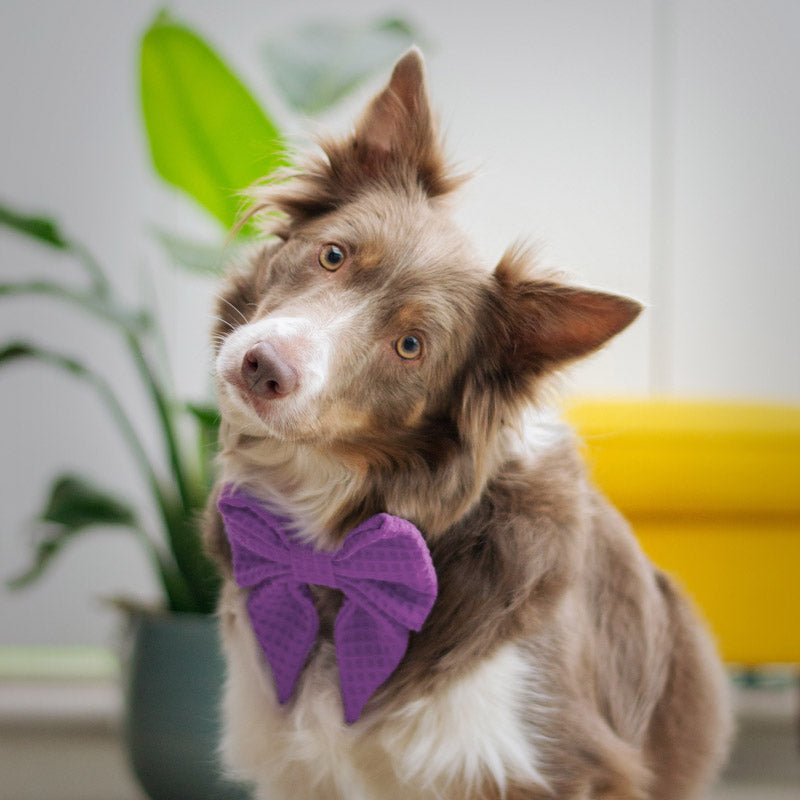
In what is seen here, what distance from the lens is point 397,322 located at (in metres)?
1.21

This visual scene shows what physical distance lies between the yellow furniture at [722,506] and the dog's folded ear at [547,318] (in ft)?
3.33

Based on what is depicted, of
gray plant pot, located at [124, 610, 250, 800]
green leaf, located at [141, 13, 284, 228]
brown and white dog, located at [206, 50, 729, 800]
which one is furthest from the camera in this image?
green leaf, located at [141, 13, 284, 228]

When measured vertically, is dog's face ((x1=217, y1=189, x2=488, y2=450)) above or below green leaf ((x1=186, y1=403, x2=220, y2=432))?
above

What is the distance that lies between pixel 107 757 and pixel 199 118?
1713mm

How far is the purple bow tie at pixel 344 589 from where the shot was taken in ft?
3.98

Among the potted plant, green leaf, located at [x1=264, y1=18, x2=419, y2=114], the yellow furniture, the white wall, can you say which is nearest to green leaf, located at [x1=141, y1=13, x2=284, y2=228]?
the potted plant

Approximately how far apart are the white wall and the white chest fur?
2089 millimetres

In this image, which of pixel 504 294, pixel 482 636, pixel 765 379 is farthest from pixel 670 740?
pixel 765 379

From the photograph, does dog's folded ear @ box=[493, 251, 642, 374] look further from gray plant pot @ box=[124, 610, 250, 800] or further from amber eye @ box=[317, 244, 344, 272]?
gray plant pot @ box=[124, 610, 250, 800]

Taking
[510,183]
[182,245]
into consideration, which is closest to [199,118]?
[182,245]

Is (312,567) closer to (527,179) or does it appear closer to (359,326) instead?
(359,326)

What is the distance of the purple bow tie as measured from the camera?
3.98 feet

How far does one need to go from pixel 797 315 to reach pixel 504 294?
3.32m

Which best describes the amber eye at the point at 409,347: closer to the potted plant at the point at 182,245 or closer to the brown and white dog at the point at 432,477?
the brown and white dog at the point at 432,477
